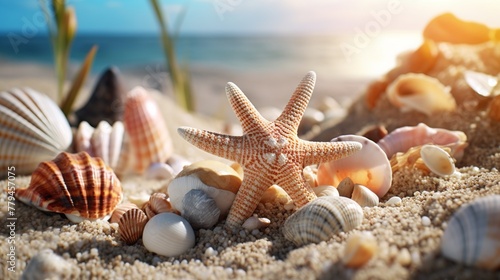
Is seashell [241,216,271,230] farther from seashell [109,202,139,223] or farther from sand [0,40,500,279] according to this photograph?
seashell [109,202,139,223]

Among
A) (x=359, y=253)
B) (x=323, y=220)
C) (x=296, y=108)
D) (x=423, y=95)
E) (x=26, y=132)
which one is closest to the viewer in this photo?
(x=359, y=253)

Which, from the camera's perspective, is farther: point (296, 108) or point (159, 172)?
point (159, 172)

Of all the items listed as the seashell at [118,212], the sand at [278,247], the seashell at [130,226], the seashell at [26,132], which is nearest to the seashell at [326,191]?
the sand at [278,247]

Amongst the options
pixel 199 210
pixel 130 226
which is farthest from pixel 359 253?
pixel 130 226

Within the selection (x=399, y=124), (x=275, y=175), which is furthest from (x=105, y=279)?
(x=399, y=124)

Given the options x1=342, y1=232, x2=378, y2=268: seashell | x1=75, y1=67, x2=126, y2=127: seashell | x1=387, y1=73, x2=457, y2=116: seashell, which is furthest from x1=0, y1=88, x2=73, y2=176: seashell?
x1=387, y1=73, x2=457, y2=116: seashell

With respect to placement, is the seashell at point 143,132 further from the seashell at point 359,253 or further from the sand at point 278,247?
the seashell at point 359,253

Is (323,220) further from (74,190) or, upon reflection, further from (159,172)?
(159,172)
